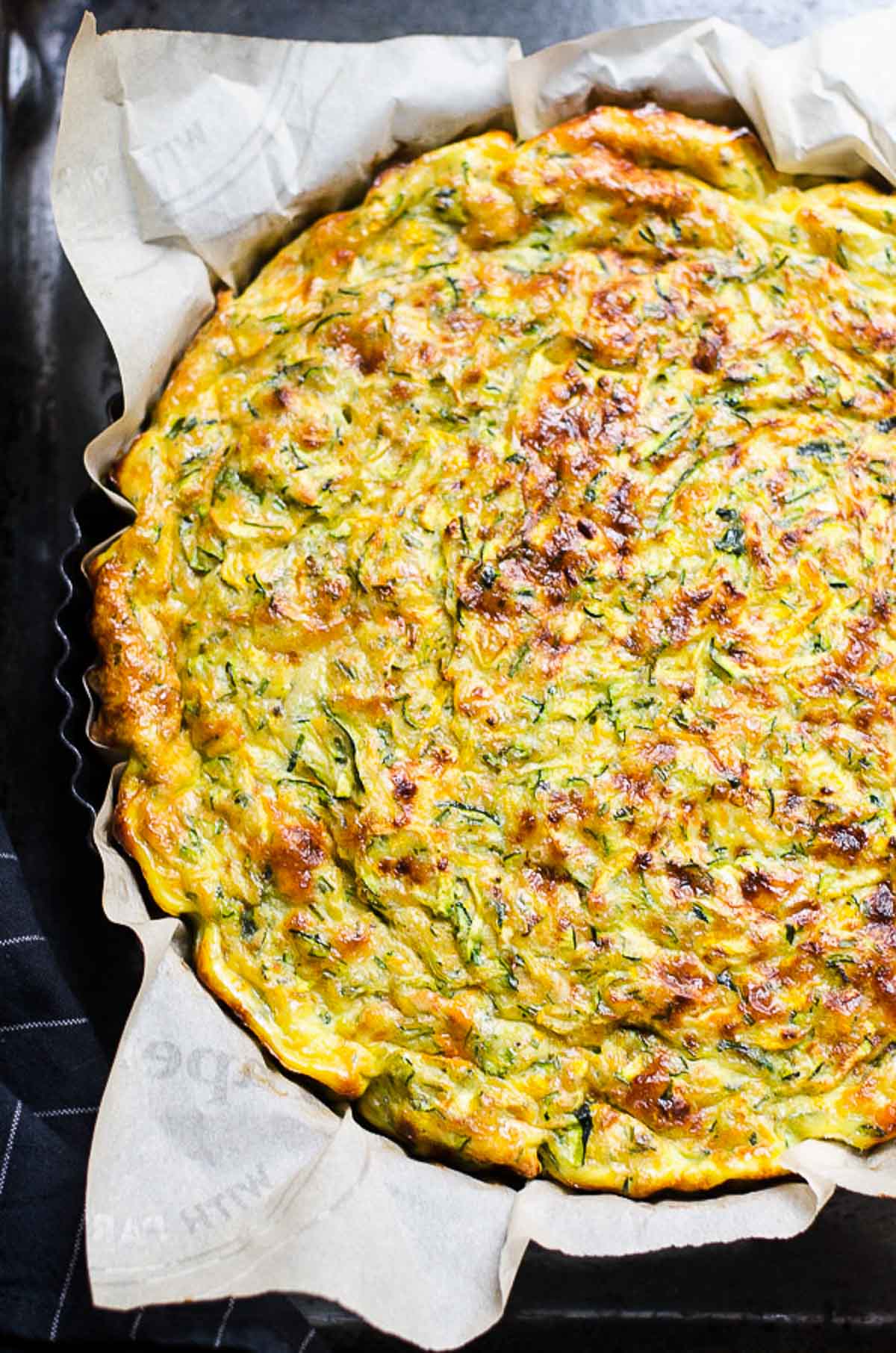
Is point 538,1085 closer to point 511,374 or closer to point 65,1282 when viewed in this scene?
point 65,1282

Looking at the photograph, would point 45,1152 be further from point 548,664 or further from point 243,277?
point 243,277

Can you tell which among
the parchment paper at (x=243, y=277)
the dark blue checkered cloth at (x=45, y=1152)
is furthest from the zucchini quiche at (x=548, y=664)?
the dark blue checkered cloth at (x=45, y=1152)

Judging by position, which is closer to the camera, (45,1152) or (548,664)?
(548,664)

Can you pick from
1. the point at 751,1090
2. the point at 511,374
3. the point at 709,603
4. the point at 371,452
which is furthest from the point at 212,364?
the point at 751,1090

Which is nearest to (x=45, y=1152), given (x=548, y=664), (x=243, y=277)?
(x=548, y=664)

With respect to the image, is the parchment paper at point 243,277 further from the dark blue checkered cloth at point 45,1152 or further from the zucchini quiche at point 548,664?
the dark blue checkered cloth at point 45,1152

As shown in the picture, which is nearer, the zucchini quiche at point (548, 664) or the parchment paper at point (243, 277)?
the parchment paper at point (243, 277)
